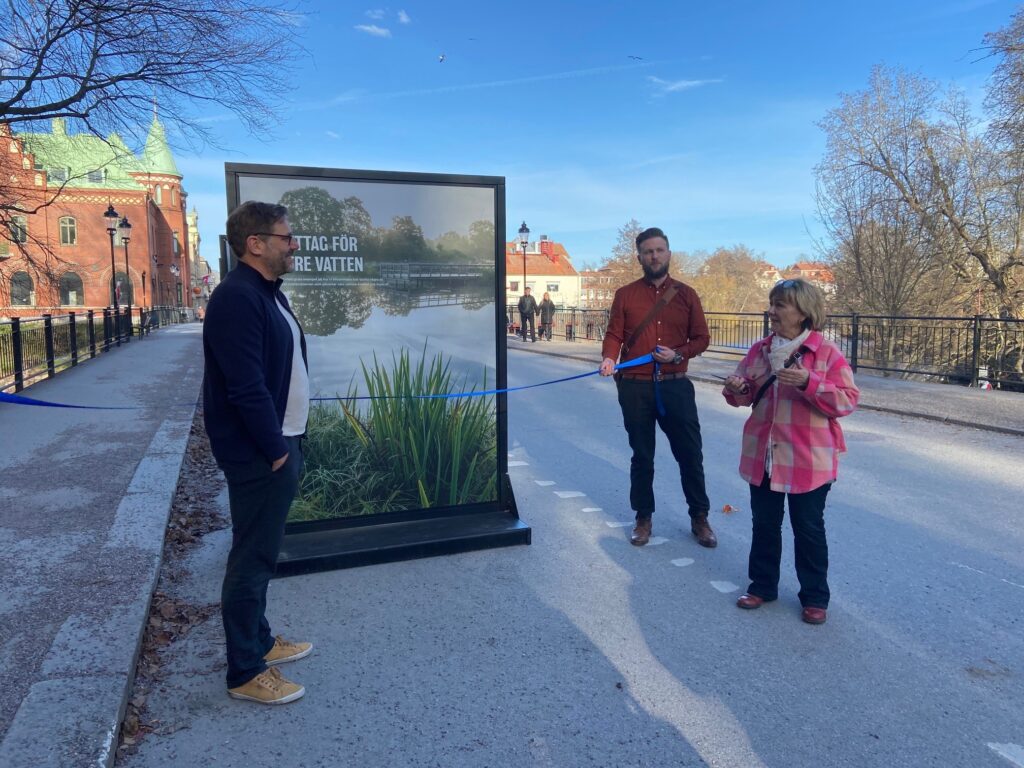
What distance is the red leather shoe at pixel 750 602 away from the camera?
3.92m

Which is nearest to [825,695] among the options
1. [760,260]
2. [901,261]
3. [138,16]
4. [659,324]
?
[659,324]

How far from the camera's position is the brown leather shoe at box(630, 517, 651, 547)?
5.00m

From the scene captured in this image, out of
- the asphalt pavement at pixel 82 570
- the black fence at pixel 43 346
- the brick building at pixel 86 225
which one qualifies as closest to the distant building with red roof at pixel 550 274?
the brick building at pixel 86 225

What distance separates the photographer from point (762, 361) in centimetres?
400

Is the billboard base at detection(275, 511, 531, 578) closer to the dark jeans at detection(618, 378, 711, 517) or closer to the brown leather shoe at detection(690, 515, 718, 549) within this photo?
the dark jeans at detection(618, 378, 711, 517)

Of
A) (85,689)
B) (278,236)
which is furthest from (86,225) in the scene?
(85,689)

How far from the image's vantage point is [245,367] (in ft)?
9.14

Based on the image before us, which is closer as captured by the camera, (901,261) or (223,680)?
(223,680)

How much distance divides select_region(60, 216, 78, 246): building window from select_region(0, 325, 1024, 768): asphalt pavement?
6651 cm

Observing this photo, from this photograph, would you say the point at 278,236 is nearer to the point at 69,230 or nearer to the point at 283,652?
the point at 283,652

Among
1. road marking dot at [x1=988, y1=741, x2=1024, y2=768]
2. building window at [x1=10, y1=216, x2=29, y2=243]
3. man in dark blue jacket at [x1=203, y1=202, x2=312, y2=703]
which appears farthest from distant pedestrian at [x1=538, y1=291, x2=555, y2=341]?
road marking dot at [x1=988, y1=741, x2=1024, y2=768]

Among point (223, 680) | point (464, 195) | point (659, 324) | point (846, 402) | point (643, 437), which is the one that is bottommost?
point (223, 680)

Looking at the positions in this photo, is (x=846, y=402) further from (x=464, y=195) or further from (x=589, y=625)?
(x=464, y=195)

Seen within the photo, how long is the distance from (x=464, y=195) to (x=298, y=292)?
129 cm
